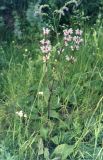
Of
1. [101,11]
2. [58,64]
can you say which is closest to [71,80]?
[58,64]

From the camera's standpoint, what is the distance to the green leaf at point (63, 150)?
10.7ft

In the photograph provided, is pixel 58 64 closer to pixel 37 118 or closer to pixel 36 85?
pixel 36 85

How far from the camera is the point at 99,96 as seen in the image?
3811 mm

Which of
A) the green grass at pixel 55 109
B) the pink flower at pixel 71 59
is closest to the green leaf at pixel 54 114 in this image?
the green grass at pixel 55 109

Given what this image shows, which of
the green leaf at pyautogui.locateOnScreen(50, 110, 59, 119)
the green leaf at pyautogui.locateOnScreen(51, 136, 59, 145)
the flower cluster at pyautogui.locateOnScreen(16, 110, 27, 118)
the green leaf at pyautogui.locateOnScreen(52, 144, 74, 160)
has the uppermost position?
the flower cluster at pyautogui.locateOnScreen(16, 110, 27, 118)

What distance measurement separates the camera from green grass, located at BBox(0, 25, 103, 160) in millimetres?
3352

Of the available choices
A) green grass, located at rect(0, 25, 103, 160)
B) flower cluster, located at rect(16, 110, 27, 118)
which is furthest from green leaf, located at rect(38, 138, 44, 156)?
flower cluster, located at rect(16, 110, 27, 118)

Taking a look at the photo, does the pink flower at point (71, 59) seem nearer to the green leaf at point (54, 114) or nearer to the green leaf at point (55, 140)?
the green leaf at point (54, 114)

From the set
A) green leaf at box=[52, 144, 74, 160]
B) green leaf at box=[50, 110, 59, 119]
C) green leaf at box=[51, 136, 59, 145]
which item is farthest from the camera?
green leaf at box=[50, 110, 59, 119]

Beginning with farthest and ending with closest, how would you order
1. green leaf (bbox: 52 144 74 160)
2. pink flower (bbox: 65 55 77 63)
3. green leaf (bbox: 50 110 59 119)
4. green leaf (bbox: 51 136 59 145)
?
pink flower (bbox: 65 55 77 63)
green leaf (bbox: 50 110 59 119)
green leaf (bbox: 51 136 59 145)
green leaf (bbox: 52 144 74 160)

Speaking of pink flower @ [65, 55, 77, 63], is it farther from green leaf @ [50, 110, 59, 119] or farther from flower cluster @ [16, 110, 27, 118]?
flower cluster @ [16, 110, 27, 118]

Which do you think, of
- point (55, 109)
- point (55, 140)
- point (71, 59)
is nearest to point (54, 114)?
point (55, 109)

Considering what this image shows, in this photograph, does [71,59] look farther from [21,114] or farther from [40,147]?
[40,147]

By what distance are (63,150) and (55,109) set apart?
423mm
